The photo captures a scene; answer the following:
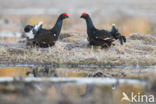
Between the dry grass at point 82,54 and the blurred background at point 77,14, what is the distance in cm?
597

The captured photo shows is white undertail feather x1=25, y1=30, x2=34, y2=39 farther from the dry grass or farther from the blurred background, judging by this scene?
the blurred background

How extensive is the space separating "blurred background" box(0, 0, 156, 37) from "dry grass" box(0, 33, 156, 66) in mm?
5966

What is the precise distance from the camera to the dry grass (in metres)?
11.9

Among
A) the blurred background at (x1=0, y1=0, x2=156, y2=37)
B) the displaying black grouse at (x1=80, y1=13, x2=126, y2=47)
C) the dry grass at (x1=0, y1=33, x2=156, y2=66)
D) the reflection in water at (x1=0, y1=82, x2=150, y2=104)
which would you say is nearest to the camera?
the reflection in water at (x1=0, y1=82, x2=150, y2=104)

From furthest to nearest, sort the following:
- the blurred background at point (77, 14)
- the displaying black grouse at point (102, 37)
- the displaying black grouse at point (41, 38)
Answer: the blurred background at point (77, 14) < the displaying black grouse at point (41, 38) < the displaying black grouse at point (102, 37)

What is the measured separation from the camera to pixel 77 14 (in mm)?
31453

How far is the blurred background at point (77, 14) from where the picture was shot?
23.0m

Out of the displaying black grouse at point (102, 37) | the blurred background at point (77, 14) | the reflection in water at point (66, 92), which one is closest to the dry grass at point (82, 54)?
the displaying black grouse at point (102, 37)

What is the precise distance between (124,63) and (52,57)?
6.90 ft

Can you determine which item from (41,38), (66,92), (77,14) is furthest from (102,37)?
(77,14)

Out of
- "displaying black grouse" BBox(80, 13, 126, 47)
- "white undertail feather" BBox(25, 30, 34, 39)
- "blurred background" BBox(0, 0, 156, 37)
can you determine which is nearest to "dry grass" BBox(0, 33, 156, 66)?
"displaying black grouse" BBox(80, 13, 126, 47)

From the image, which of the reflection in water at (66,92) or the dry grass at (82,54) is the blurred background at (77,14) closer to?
the dry grass at (82,54)

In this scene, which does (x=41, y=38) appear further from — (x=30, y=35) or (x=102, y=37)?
(x=102, y=37)

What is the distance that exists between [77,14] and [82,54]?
63.0ft
